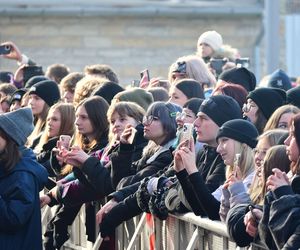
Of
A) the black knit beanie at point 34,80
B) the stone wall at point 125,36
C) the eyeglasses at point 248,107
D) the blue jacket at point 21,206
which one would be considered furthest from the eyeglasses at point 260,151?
the stone wall at point 125,36

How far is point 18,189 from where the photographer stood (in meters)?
10.9

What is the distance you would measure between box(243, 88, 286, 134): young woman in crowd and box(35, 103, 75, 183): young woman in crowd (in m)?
2.58

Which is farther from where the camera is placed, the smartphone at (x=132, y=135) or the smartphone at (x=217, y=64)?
the smartphone at (x=217, y=64)

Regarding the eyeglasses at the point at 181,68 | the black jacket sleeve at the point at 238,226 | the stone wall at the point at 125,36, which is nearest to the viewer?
the black jacket sleeve at the point at 238,226

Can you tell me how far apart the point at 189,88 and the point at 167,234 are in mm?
2332

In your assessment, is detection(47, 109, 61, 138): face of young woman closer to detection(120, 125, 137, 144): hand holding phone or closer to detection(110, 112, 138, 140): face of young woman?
detection(110, 112, 138, 140): face of young woman

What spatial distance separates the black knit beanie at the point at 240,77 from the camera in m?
13.9

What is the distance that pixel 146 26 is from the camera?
34938mm

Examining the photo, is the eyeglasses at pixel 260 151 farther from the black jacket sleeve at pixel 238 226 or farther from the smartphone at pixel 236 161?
the black jacket sleeve at pixel 238 226

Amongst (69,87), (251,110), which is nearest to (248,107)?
(251,110)

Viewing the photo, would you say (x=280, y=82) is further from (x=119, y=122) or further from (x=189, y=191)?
(x=189, y=191)

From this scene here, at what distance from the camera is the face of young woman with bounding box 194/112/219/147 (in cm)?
1165

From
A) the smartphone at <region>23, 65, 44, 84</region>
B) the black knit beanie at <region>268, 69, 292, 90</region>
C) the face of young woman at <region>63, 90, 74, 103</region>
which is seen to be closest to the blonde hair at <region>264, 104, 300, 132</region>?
the black knit beanie at <region>268, 69, 292, 90</region>

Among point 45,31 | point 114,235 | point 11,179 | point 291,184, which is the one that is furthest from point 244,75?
point 45,31
